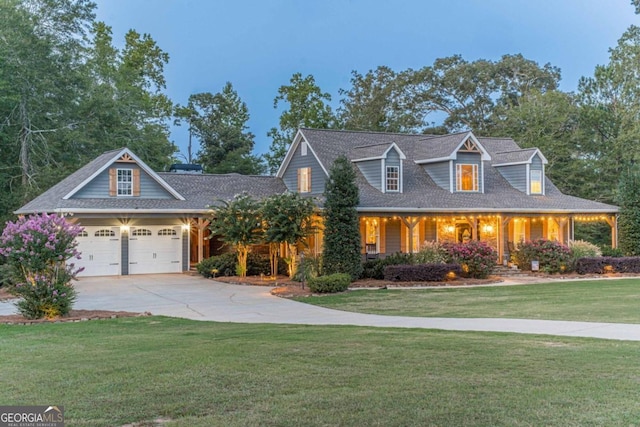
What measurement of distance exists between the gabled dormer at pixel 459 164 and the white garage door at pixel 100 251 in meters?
14.3

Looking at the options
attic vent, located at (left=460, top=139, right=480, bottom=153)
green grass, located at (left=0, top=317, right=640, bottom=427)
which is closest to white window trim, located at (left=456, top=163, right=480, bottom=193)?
attic vent, located at (left=460, top=139, right=480, bottom=153)

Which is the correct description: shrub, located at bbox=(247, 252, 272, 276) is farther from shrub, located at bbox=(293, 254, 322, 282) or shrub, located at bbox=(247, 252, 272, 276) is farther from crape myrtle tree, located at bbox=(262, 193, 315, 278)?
shrub, located at bbox=(293, 254, 322, 282)

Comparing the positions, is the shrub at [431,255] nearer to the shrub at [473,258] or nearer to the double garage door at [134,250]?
the shrub at [473,258]

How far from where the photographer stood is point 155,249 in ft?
84.6

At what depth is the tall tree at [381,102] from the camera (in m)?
47.5

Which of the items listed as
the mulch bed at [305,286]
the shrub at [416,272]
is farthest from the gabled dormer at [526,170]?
the shrub at [416,272]

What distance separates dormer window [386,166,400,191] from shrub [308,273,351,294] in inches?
326

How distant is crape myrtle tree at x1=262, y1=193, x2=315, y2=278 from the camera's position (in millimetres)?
21312

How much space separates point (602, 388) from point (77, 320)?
10896mm

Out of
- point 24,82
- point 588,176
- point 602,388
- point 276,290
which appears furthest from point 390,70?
point 602,388

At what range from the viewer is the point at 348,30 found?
95688mm

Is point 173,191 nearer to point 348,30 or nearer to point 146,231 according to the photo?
point 146,231

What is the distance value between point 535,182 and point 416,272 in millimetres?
11114

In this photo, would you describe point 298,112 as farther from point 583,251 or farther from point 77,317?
point 77,317
